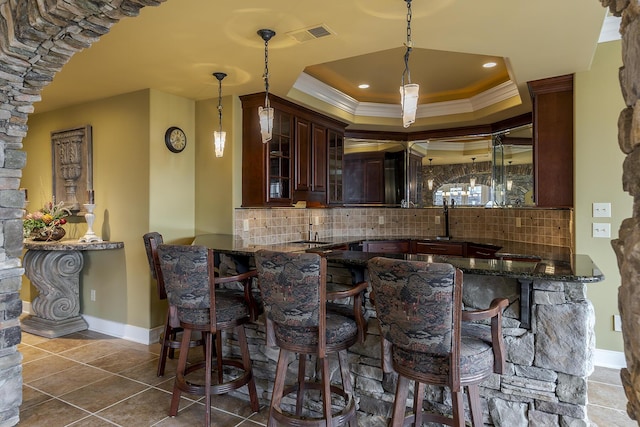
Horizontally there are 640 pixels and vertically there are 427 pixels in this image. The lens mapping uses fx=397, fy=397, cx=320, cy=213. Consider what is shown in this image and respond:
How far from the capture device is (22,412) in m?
2.65

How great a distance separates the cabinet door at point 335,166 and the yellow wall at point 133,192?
5.39ft

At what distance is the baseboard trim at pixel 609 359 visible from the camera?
3.27 metres

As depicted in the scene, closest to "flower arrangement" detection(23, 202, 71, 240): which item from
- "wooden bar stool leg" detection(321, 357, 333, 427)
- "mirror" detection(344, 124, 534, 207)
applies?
"mirror" detection(344, 124, 534, 207)

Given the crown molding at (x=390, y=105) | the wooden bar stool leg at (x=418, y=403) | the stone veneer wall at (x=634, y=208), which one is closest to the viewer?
the stone veneer wall at (x=634, y=208)

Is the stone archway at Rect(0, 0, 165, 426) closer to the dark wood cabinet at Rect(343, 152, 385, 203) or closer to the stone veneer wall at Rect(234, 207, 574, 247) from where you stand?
the stone veneer wall at Rect(234, 207, 574, 247)

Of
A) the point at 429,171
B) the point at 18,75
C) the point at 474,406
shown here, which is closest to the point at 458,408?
the point at 474,406

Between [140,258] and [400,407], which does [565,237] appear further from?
[140,258]

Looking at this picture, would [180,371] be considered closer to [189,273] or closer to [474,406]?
[189,273]

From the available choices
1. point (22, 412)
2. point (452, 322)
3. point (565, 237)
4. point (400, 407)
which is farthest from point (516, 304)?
point (22, 412)

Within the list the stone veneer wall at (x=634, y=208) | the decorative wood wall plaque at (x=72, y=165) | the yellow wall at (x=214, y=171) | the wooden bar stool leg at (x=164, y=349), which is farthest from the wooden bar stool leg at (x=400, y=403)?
the decorative wood wall plaque at (x=72, y=165)

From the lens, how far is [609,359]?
10.8 feet

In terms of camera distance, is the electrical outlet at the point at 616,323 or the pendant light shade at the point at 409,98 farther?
the electrical outlet at the point at 616,323

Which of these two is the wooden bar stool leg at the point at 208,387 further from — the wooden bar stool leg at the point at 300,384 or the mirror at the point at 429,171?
the mirror at the point at 429,171

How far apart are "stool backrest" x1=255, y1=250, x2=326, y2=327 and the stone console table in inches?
108
